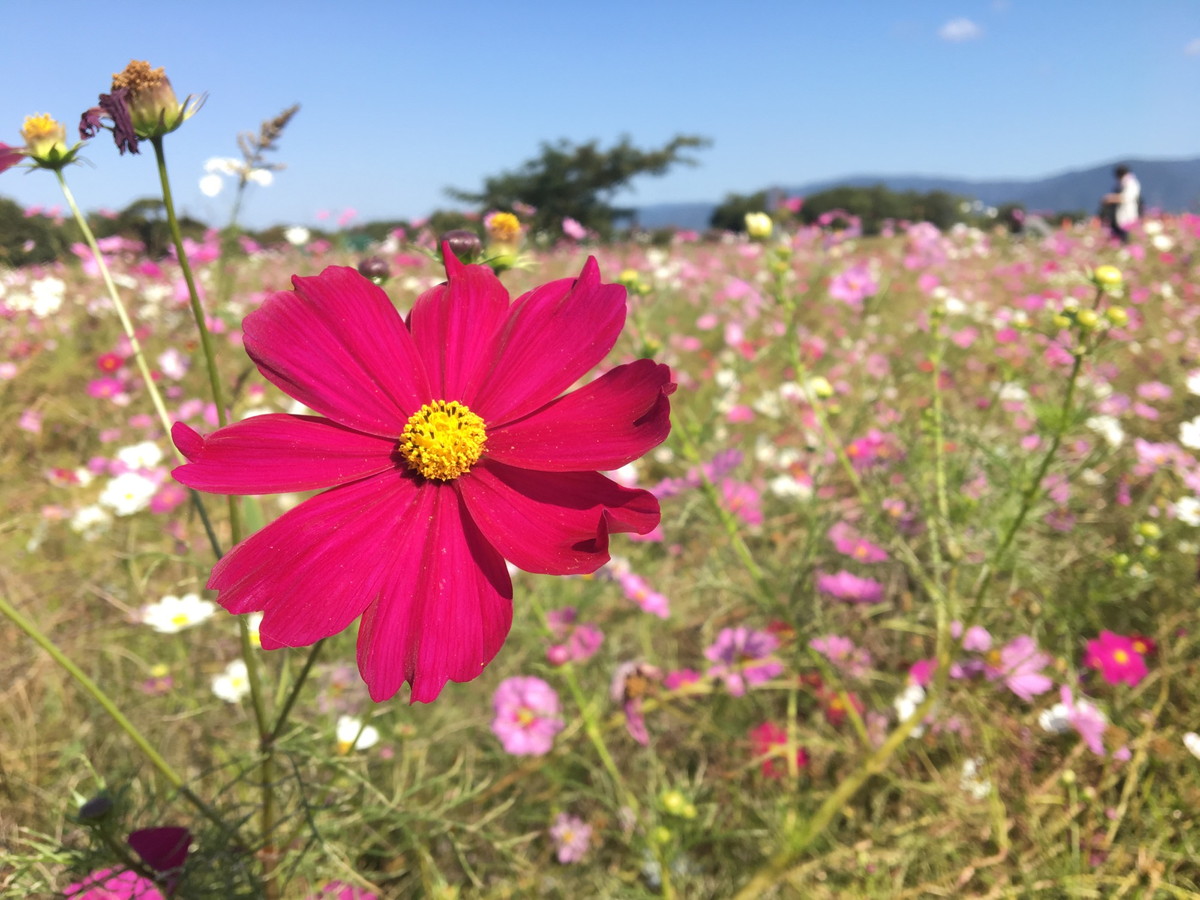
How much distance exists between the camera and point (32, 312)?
2.96 m

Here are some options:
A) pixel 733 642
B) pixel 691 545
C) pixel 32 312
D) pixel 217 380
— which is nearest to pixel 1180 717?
pixel 733 642

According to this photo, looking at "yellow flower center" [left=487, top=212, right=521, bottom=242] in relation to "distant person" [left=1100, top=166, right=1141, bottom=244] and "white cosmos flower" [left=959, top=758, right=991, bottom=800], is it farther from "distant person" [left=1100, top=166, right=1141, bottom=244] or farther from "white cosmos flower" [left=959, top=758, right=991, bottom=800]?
"distant person" [left=1100, top=166, right=1141, bottom=244]

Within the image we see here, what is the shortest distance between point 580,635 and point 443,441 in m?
0.82

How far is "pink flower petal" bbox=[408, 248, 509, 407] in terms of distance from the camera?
0.44 m

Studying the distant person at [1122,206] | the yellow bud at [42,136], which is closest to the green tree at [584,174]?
the distant person at [1122,206]

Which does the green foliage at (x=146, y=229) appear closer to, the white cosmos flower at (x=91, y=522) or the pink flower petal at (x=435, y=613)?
the white cosmos flower at (x=91, y=522)

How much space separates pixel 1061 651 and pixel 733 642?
56 centimetres

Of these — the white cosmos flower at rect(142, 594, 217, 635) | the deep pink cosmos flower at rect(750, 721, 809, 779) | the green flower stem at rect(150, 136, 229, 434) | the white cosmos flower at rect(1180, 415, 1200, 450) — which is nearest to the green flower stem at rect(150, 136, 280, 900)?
the green flower stem at rect(150, 136, 229, 434)

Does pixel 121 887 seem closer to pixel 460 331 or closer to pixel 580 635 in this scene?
pixel 460 331

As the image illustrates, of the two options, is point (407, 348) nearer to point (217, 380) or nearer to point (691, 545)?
point (217, 380)

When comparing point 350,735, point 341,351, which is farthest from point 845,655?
point 341,351

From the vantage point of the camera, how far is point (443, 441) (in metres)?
0.41

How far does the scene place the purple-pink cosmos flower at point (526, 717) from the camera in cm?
99

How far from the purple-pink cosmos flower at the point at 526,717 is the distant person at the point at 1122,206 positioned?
16.7 ft
